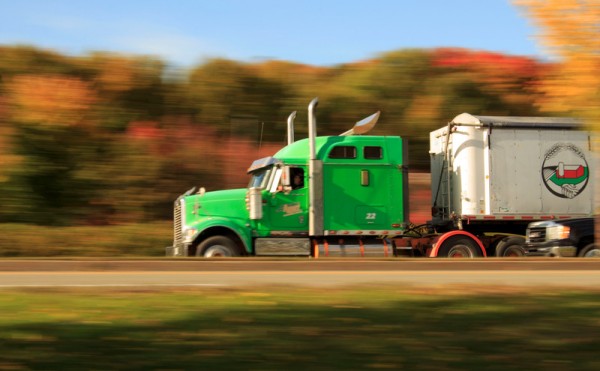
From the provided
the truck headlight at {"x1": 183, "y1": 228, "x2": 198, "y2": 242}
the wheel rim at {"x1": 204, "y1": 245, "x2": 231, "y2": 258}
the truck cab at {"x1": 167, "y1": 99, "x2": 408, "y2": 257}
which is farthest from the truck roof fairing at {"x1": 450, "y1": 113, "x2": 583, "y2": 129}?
the truck headlight at {"x1": 183, "y1": 228, "x2": 198, "y2": 242}

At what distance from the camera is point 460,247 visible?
17547 mm

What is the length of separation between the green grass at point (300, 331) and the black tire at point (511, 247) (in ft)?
29.8

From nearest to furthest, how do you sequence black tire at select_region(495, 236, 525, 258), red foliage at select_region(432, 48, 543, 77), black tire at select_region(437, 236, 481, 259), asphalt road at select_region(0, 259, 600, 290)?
1. asphalt road at select_region(0, 259, 600, 290)
2. black tire at select_region(437, 236, 481, 259)
3. black tire at select_region(495, 236, 525, 258)
4. red foliage at select_region(432, 48, 543, 77)

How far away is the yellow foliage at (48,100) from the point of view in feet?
76.6

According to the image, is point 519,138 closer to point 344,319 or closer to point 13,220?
point 344,319

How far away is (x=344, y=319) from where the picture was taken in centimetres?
720

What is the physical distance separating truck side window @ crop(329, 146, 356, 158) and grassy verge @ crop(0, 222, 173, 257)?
18.6ft

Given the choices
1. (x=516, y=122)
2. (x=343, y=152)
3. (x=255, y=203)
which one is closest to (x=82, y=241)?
(x=255, y=203)

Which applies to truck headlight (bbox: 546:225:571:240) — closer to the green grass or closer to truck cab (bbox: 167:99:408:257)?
truck cab (bbox: 167:99:408:257)

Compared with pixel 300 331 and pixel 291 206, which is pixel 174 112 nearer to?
pixel 291 206

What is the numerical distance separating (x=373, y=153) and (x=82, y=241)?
7.88m

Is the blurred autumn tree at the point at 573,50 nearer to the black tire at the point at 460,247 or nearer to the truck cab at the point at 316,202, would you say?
the truck cab at the point at 316,202

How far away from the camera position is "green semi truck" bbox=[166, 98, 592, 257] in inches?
667

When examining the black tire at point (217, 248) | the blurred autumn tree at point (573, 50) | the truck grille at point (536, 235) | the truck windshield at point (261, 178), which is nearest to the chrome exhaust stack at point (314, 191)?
the truck windshield at point (261, 178)
